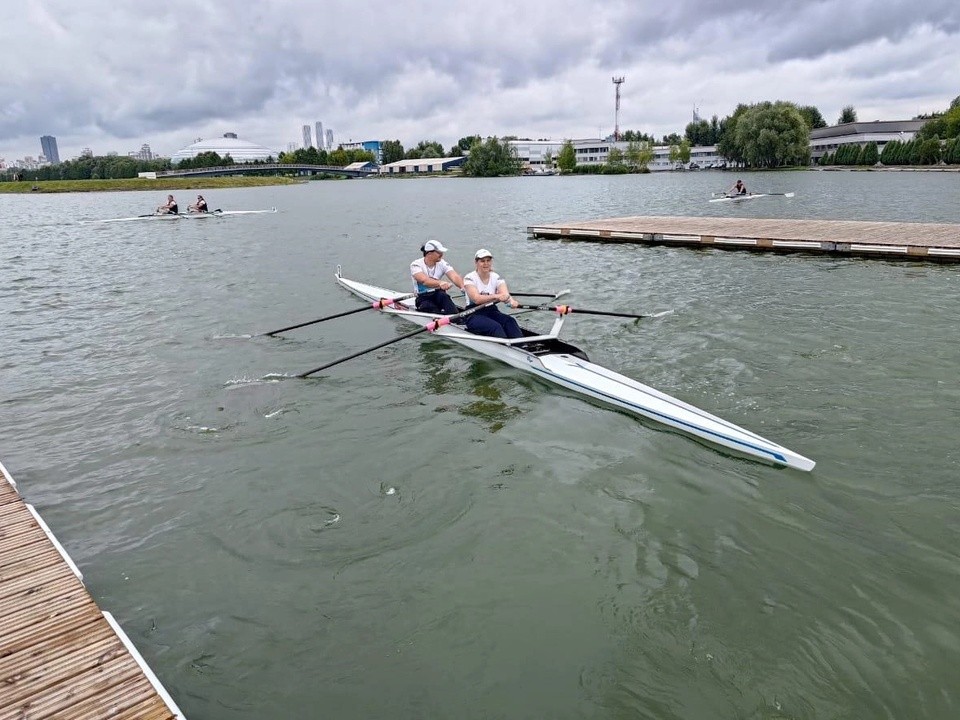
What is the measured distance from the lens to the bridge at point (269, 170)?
15450cm

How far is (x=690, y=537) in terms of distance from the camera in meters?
6.35

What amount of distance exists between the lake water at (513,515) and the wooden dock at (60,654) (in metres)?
0.73

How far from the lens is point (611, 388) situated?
941 centimetres

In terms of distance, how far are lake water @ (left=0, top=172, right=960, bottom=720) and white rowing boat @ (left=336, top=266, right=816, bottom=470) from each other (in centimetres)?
24

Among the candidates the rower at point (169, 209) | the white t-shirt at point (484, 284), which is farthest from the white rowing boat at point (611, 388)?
the rower at point (169, 209)

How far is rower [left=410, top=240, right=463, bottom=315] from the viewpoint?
13273 millimetres

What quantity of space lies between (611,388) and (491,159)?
144559 millimetres

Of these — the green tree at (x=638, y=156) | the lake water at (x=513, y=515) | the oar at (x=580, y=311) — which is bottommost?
the lake water at (x=513, y=515)

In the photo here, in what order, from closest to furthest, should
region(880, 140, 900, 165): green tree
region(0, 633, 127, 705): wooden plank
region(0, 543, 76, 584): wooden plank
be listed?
1. region(0, 633, 127, 705): wooden plank
2. region(0, 543, 76, 584): wooden plank
3. region(880, 140, 900, 165): green tree

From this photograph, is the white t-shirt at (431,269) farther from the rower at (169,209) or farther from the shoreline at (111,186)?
the shoreline at (111,186)

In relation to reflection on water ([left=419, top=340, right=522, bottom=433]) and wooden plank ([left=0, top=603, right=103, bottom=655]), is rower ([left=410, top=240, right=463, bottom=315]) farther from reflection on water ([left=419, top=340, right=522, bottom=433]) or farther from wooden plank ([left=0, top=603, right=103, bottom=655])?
wooden plank ([left=0, top=603, right=103, bottom=655])

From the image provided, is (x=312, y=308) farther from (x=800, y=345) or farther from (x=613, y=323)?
(x=800, y=345)

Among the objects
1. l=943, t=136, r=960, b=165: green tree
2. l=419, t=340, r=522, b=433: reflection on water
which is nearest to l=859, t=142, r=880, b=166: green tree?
l=943, t=136, r=960, b=165: green tree

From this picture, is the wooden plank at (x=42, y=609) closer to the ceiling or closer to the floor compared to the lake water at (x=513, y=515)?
closer to the ceiling
